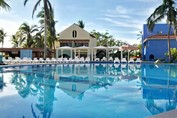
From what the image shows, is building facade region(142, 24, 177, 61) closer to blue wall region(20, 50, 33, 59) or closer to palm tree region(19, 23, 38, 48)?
blue wall region(20, 50, 33, 59)

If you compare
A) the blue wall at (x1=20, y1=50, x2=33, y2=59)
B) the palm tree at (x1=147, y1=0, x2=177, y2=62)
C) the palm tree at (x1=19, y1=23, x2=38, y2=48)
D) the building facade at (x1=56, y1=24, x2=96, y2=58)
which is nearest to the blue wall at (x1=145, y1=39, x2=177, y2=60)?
the palm tree at (x1=147, y1=0, x2=177, y2=62)

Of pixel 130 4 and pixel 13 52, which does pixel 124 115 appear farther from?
pixel 13 52

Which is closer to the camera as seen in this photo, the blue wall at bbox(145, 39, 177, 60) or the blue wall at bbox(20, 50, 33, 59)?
the blue wall at bbox(20, 50, 33, 59)

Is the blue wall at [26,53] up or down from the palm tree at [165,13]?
down

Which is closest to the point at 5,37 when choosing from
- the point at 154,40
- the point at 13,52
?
the point at 13,52

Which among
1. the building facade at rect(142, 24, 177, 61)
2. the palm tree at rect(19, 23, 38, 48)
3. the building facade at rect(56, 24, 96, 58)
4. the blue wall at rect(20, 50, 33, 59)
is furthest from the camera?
the palm tree at rect(19, 23, 38, 48)

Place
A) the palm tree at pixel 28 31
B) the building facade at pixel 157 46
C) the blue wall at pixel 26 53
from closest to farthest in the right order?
1. the blue wall at pixel 26 53
2. the building facade at pixel 157 46
3. the palm tree at pixel 28 31

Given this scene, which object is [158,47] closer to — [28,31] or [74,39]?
[74,39]

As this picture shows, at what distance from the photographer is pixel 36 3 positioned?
2916 cm

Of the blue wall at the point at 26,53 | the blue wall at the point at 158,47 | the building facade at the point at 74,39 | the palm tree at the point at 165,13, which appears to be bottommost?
the blue wall at the point at 26,53

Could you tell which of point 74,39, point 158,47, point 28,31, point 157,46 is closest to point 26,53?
point 28,31

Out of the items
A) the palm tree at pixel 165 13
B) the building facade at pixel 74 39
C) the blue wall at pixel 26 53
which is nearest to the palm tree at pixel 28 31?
the building facade at pixel 74 39

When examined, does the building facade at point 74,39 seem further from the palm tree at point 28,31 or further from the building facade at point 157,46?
the building facade at point 157,46

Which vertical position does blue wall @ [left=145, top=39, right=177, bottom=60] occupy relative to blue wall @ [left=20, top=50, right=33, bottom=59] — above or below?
above
